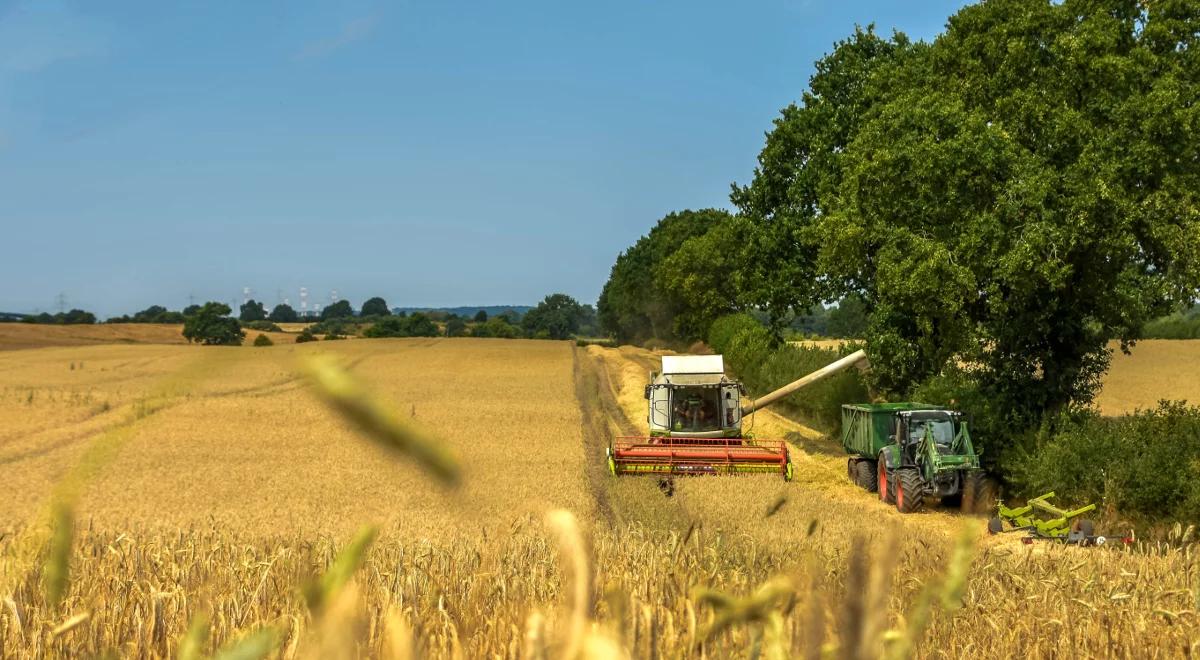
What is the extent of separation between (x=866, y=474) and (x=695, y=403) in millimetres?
5084

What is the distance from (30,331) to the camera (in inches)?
3314

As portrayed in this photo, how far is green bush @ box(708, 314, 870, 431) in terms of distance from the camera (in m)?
30.9

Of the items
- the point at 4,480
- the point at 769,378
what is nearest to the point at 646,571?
the point at 4,480

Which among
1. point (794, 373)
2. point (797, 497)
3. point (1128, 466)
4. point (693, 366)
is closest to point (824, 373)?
point (693, 366)

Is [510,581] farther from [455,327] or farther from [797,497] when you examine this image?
[455,327]

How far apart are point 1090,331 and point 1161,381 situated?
1573 inches

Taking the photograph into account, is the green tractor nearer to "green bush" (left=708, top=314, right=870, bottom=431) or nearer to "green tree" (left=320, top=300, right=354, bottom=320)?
"green bush" (left=708, top=314, right=870, bottom=431)

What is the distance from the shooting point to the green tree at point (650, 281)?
95.2 meters

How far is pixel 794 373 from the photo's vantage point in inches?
1403

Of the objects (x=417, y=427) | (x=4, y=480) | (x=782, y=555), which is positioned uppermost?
(x=417, y=427)

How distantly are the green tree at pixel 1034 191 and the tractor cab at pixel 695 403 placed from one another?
4.12 metres

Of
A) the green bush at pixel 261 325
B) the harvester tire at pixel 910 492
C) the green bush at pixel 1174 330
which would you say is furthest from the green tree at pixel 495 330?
the harvester tire at pixel 910 492

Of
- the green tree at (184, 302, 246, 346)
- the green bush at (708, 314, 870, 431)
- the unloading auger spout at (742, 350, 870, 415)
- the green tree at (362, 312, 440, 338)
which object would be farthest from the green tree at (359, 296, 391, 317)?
the green tree at (184, 302, 246, 346)

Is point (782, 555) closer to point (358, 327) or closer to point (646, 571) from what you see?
point (646, 571)
